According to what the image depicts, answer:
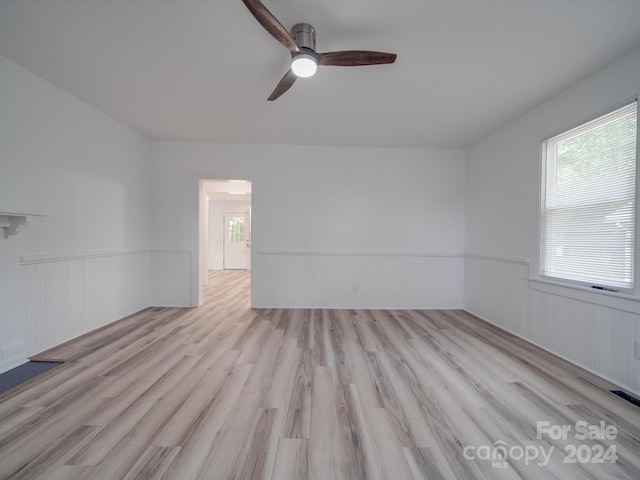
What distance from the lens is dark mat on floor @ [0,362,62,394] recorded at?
1.87m

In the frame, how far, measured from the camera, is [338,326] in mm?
3193

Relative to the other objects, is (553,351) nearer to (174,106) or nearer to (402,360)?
(402,360)

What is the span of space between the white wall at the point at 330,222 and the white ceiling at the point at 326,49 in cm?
90

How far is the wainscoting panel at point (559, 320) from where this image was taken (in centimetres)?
195

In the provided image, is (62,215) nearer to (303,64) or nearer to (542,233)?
(303,64)

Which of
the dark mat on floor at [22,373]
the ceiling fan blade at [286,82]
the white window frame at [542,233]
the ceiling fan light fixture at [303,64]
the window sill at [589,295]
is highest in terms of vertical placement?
the ceiling fan blade at [286,82]

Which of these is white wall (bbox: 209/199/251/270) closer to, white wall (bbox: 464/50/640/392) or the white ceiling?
the white ceiling

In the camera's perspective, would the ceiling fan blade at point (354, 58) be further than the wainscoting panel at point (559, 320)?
No

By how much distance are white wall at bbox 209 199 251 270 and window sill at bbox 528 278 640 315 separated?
7.59m

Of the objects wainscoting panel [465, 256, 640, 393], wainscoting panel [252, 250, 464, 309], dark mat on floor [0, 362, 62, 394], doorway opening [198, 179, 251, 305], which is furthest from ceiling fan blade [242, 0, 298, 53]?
doorway opening [198, 179, 251, 305]

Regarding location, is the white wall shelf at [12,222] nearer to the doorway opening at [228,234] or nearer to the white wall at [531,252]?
the white wall at [531,252]

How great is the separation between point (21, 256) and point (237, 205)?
20.3 feet

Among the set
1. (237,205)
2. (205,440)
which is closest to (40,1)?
(205,440)

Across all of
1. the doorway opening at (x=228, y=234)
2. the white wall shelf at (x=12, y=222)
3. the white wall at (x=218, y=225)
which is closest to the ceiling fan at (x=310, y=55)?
the white wall shelf at (x=12, y=222)
